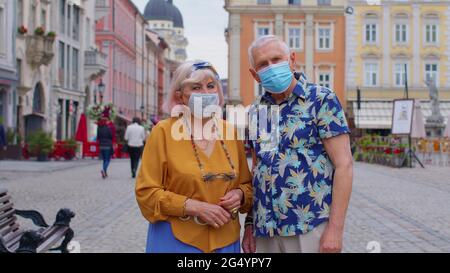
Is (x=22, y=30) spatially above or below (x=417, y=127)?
above

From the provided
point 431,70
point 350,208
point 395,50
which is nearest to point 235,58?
point 395,50

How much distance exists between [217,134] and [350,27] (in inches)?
2248

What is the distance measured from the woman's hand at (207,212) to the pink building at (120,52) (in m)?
60.8

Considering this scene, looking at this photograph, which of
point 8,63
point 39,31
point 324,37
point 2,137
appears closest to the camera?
point 2,137

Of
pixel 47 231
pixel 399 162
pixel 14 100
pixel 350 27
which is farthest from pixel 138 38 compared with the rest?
pixel 47 231

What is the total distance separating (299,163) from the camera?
336 centimetres

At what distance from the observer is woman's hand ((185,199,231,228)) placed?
11.0 feet

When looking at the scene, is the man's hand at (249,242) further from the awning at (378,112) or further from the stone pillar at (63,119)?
the awning at (378,112)

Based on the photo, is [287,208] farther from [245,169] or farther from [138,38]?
[138,38]

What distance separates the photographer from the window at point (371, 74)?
59125mm

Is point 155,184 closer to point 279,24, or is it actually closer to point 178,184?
point 178,184

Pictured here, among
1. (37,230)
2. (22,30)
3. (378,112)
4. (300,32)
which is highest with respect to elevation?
(300,32)

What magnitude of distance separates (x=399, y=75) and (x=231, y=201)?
57.5 metres

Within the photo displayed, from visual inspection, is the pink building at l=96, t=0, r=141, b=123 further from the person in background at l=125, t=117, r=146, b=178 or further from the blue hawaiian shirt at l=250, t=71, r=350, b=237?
the blue hawaiian shirt at l=250, t=71, r=350, b=237
